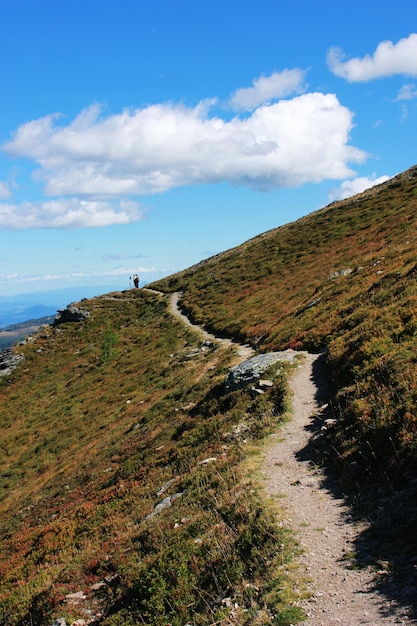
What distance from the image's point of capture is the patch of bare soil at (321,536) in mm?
6965

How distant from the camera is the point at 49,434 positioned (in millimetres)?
38656

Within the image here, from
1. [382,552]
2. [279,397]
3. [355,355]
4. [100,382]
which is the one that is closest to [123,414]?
[100,382]

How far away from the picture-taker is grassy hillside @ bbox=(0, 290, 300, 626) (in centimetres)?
911

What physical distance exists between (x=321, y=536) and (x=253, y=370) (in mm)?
13338

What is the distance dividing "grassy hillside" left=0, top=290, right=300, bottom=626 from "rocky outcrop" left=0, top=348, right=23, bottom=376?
25320mm

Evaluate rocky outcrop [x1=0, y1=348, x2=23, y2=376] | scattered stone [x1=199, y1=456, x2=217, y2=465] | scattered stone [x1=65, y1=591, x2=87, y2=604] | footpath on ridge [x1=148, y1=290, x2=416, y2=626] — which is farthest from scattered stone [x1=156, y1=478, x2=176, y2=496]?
rocky outcrop [x1=0, y1=348, x2=23, y2=376]

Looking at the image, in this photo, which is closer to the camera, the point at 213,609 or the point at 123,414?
the point at 213,609

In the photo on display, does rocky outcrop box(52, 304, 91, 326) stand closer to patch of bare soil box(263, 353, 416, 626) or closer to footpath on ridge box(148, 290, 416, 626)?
footpath on ridge box(148, 290, 416, 626)

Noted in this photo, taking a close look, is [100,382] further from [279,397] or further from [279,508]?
[279,508]

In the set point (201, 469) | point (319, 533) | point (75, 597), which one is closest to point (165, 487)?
point (201, 469)

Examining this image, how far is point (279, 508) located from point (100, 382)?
39.0 metres

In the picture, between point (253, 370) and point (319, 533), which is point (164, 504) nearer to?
point (319, 533)

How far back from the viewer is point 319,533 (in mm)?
9430

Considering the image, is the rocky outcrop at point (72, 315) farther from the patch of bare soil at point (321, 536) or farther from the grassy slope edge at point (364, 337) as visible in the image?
the patch of bare soil at point (321, 536)
